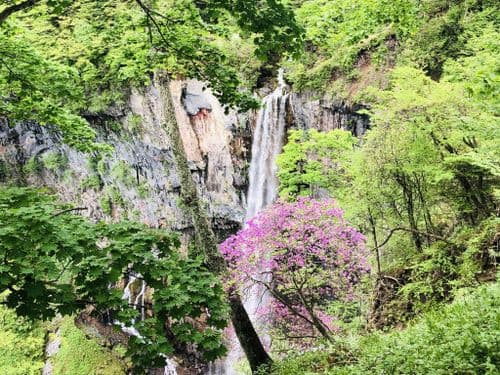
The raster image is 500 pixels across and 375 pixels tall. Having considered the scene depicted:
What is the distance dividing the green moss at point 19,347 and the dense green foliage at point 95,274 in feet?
44.5

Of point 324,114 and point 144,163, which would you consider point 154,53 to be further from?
point 144,163

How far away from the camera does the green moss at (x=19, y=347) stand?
1569 cm

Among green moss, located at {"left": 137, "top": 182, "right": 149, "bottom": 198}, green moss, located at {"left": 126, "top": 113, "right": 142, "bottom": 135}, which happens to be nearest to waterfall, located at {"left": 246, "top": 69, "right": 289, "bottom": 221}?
green moss, located at {"left": 137, "top": 182, "right": 149, "bottom": 198}

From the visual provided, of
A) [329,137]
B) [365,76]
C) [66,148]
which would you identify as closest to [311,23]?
[329,137]

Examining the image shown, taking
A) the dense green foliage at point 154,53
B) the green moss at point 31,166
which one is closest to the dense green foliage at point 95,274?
the dense green foliage at point 154,53

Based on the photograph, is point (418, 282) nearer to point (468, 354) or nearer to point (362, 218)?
point (362, 218)

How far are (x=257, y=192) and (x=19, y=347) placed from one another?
429 inches

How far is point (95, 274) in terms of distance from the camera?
3.63 meters

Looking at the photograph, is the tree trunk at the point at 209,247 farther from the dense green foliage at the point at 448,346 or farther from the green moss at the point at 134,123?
the green moss at the point at 134,123

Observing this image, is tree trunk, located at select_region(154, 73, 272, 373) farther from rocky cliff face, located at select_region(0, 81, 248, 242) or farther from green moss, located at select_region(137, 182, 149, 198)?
green moss, located at select_region(137, 182, 149, 198)

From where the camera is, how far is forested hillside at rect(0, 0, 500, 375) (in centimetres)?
380

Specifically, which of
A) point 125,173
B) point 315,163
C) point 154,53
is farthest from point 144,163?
point 154,53

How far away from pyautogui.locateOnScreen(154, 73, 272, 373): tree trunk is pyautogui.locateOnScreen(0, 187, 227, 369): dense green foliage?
3069mm

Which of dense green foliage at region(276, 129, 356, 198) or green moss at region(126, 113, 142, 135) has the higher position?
green moss at region(126, 113, 142, 135)
